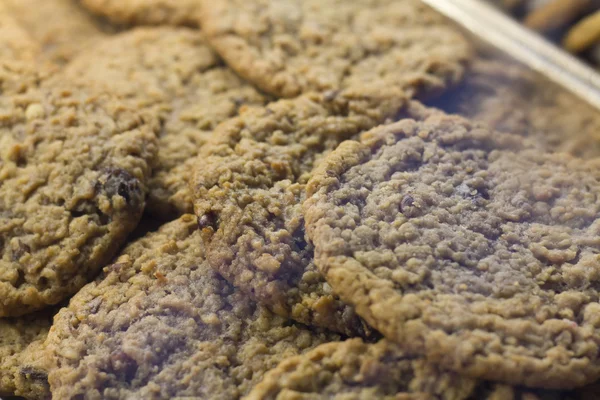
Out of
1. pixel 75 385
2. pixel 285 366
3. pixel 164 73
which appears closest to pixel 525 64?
pixel 164 73

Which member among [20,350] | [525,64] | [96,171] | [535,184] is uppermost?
[525,64]

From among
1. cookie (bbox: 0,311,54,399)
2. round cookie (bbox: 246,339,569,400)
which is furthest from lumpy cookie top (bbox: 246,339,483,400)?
cookie (bbox: 0,311,54,399)

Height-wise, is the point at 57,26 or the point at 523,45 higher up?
the point at 523,45

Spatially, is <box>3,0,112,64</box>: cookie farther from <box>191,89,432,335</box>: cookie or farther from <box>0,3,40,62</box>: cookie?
<box>191,89,432,335</box>: cookie

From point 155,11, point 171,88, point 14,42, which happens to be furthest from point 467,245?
point 14,42

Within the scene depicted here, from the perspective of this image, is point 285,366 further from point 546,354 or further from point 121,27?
point 121,27

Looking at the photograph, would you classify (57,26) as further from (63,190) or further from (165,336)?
(165,336)

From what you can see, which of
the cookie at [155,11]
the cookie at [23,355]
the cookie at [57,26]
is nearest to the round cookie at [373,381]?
the cookie at [23,355]
